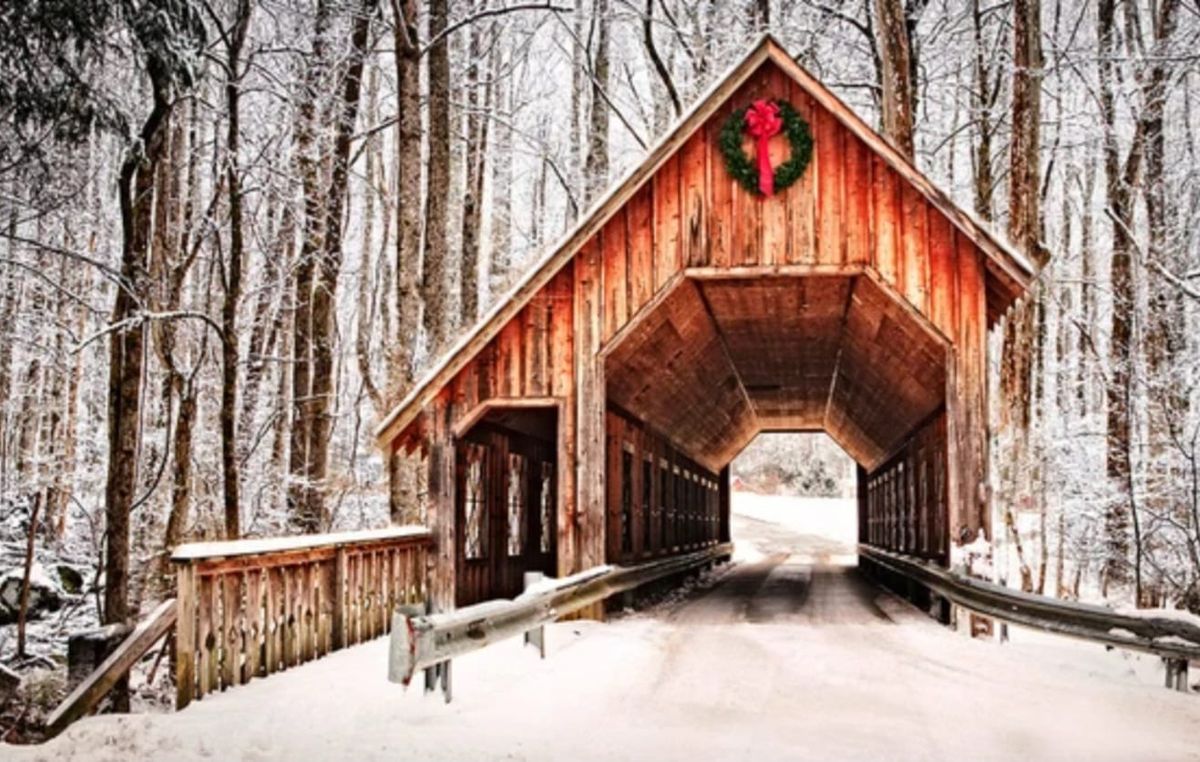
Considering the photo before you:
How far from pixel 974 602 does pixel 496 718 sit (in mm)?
5984

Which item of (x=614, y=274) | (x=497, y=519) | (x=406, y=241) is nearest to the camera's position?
(x=614, y=274)

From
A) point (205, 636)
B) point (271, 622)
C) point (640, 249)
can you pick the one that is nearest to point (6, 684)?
point (271, 622)

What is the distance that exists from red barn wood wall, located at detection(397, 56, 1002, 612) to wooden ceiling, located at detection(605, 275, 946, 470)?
0.33 meters

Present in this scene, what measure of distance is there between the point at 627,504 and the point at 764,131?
693cm

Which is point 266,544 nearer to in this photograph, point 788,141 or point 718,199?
point 718,199

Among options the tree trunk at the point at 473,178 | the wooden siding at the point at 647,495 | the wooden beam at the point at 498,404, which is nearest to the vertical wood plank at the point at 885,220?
the wooden beam at the point at 498,404

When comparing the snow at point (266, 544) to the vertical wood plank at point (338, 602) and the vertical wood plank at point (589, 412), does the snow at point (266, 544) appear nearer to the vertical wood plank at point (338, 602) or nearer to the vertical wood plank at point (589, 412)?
the vertical wood plank at point (338, 602)

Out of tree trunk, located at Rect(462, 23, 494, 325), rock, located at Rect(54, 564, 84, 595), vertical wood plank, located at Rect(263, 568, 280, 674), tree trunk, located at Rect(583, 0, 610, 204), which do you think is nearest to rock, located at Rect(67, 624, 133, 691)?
vertical wood plank, located at Rect(263, 568, 280, 674)

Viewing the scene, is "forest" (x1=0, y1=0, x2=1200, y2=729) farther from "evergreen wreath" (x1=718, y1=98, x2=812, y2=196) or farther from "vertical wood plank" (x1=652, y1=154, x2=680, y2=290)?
"vertical wood plank" (x1=652, y1=154, x2=680, y2=290)

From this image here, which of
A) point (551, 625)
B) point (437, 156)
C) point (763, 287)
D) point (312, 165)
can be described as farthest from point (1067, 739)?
point (312, 165)

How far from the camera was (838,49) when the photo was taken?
1023 inches

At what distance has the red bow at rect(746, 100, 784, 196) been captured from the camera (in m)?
13.3

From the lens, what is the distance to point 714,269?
13500 millimetres

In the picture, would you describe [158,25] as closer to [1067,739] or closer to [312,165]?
[1067,739]
